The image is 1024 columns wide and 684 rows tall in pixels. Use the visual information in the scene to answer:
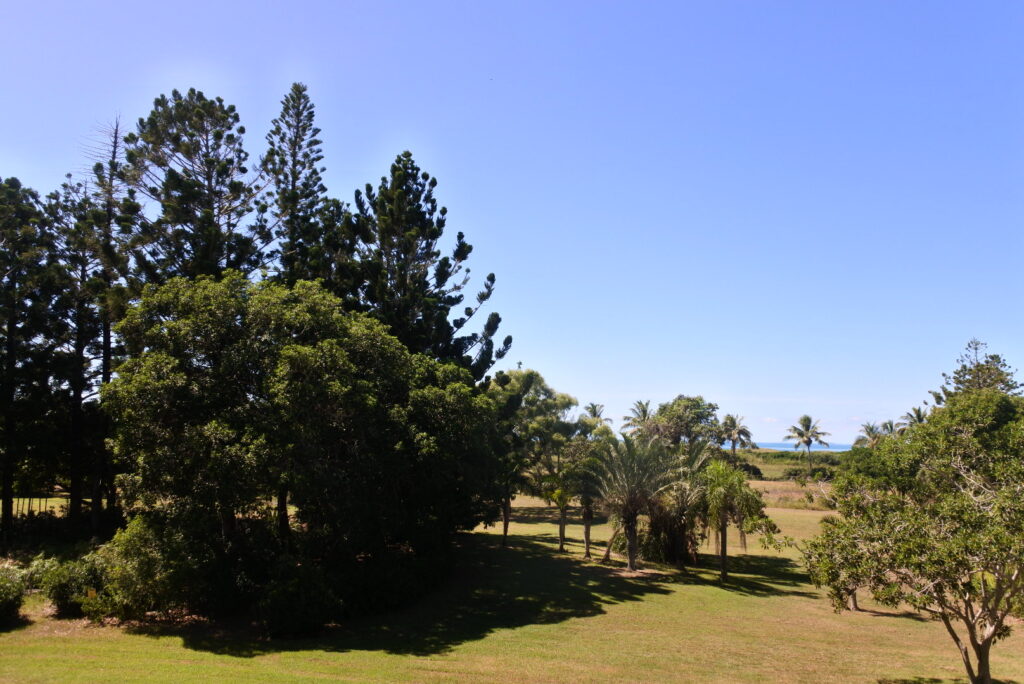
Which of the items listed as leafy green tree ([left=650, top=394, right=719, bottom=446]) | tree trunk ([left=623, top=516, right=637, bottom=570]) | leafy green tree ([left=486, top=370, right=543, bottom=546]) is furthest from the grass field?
leafy green tree ([left=650, top=394, right=719, bottom=446])

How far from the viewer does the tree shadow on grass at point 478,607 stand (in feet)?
44.2

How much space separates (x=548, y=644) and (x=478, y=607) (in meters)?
4.05

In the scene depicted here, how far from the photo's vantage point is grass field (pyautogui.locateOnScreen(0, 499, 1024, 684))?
36.7 feet

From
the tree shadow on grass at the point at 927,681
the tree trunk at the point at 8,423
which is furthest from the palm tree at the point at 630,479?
the tree trunk at the point at 8,423

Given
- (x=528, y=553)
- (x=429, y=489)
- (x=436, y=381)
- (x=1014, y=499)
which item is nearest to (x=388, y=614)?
(x=429, y=489)

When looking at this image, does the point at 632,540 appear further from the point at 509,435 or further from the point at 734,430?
the point at 734,430

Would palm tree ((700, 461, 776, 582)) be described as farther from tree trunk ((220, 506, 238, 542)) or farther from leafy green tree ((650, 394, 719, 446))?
leafy green tree ((650, 394, 719, 446))

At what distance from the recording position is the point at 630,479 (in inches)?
894

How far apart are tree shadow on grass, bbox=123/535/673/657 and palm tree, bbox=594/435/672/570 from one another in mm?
2085

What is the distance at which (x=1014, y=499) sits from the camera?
9.52 meters

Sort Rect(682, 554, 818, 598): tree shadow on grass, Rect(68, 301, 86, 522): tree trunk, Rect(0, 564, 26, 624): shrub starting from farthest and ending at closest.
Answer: Rect(68, 301, 86, 522): tree trunk
Rect(682, 554, 818, 598): tree shadow on grass
Rect(0, 564, 26, 624): shrub

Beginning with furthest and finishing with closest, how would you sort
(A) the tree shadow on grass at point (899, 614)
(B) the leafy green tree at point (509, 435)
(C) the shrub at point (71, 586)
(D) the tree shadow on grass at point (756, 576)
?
(B) the leafy green tree at point (509, 435) < (D) the tree shadow on grass at point (756, 576) < (A) the tree shadow on grass at point (899, 614) < (C) the shrub at point (71, 586)

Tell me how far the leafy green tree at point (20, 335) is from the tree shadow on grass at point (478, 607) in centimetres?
1507

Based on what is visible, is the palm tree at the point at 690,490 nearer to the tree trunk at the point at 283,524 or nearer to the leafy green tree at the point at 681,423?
the tree trunk at the point at 283,524
